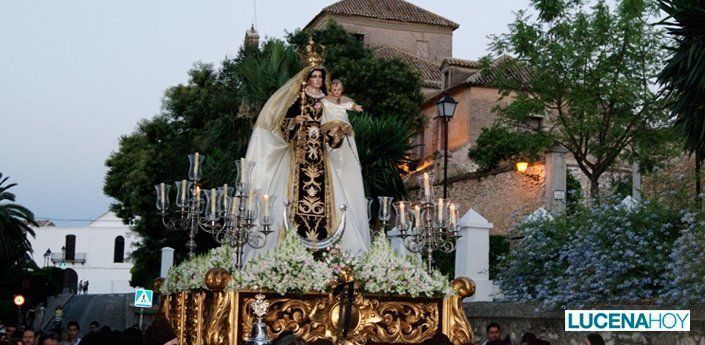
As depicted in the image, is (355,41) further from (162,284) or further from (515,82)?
(162,284)

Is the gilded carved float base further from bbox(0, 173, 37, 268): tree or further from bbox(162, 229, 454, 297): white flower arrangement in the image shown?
bbox(0, 173, 37, 268): tree

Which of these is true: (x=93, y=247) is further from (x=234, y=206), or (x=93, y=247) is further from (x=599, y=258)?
(x=234, y=206)

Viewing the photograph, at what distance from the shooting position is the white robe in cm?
1305

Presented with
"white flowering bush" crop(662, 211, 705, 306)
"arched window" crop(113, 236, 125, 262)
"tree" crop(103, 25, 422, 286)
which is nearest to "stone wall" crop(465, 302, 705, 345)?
"white flowering bush" crop(662, 211, 705, 306)

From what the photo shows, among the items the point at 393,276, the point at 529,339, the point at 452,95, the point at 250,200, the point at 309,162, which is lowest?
the point at 529,339

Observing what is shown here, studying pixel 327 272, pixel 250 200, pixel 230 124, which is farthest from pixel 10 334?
pixel 230 124

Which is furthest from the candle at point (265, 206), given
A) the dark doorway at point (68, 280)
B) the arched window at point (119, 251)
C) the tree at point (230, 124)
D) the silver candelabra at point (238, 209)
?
the arched window at point (119, 251)

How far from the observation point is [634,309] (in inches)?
604

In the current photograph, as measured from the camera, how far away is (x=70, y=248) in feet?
303

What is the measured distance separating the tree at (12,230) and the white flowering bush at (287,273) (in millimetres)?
35264

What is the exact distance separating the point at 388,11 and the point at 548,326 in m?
49.5

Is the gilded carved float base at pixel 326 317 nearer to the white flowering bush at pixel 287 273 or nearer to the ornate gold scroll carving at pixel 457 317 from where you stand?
the ornate gold scroll carving at pixel 457 317

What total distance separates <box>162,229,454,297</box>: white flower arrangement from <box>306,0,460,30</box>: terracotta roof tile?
5222 centimetres

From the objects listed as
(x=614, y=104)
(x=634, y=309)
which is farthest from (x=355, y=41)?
(x=634, y=309)
